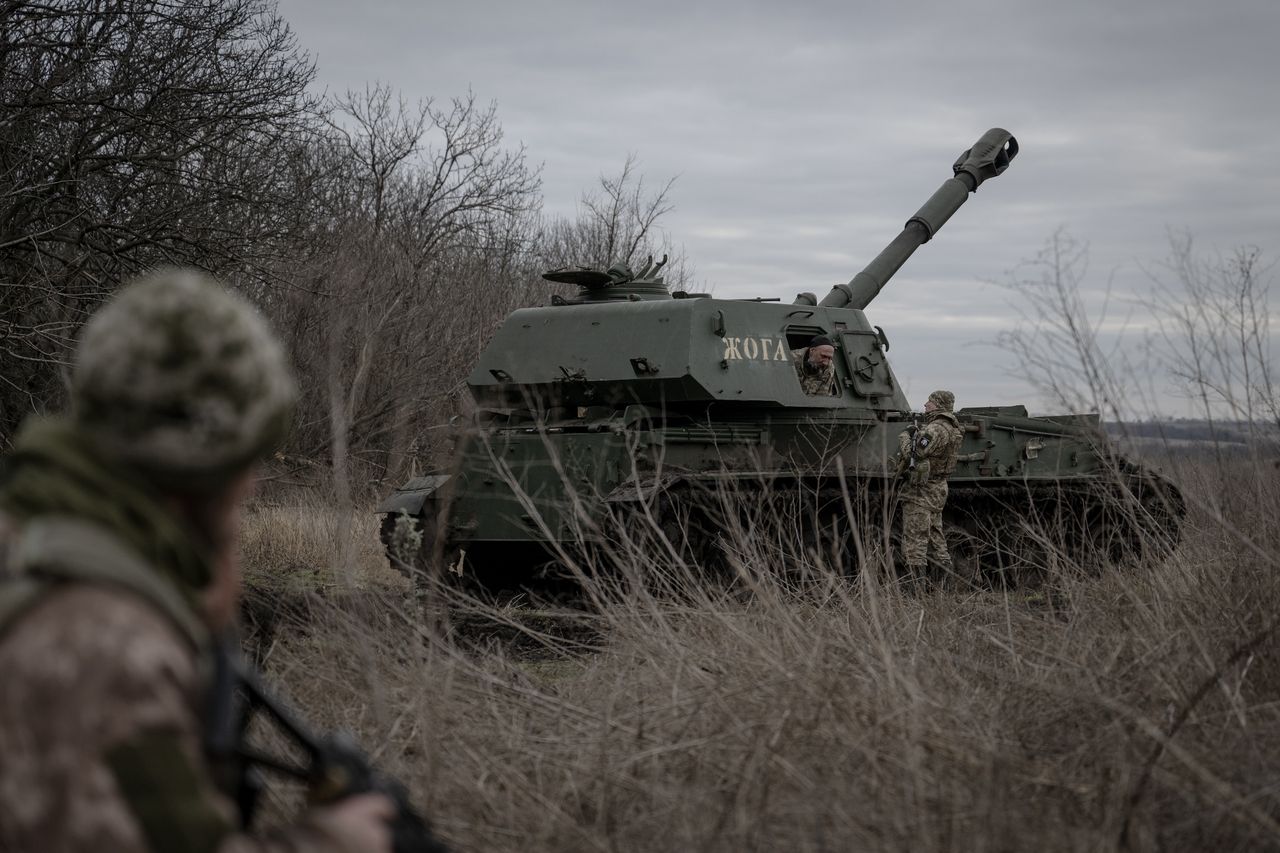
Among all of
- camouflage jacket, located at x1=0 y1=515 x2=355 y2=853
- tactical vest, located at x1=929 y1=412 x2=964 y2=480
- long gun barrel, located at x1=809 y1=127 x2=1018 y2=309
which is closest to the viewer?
camouflage jacket, located at x1=0 y1=515 x2=355 y2=853

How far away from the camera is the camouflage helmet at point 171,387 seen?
163cm

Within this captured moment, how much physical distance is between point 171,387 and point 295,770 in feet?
2.59

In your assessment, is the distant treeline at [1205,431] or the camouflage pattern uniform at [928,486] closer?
the distant treeline at [1205,431]

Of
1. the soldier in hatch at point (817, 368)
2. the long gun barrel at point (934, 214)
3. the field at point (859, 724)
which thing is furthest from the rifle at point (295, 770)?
the long gun barrel at point (934, 214)

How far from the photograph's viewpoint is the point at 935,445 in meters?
11.0

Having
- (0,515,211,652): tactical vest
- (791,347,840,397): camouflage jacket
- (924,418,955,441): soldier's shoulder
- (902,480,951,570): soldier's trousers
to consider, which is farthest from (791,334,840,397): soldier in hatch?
(0,515,211,652): tactical vest

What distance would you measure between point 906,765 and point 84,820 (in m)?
2.45

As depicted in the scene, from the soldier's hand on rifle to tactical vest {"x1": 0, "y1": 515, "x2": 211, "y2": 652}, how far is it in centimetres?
28

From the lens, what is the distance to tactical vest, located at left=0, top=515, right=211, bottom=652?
60.4 inches

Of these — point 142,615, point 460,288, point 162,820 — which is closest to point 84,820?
point 162,820

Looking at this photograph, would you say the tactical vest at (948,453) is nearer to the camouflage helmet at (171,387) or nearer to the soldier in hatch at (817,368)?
the soldier in hatch at (817,368)

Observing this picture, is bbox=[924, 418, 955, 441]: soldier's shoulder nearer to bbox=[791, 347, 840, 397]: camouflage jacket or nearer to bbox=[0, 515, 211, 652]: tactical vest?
bbox=[791, 347, 840, 397]: camouflage jacket

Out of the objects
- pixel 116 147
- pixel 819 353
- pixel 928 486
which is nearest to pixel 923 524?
pixel 928 486

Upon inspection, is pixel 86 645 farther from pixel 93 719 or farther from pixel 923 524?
pixel 923 524
